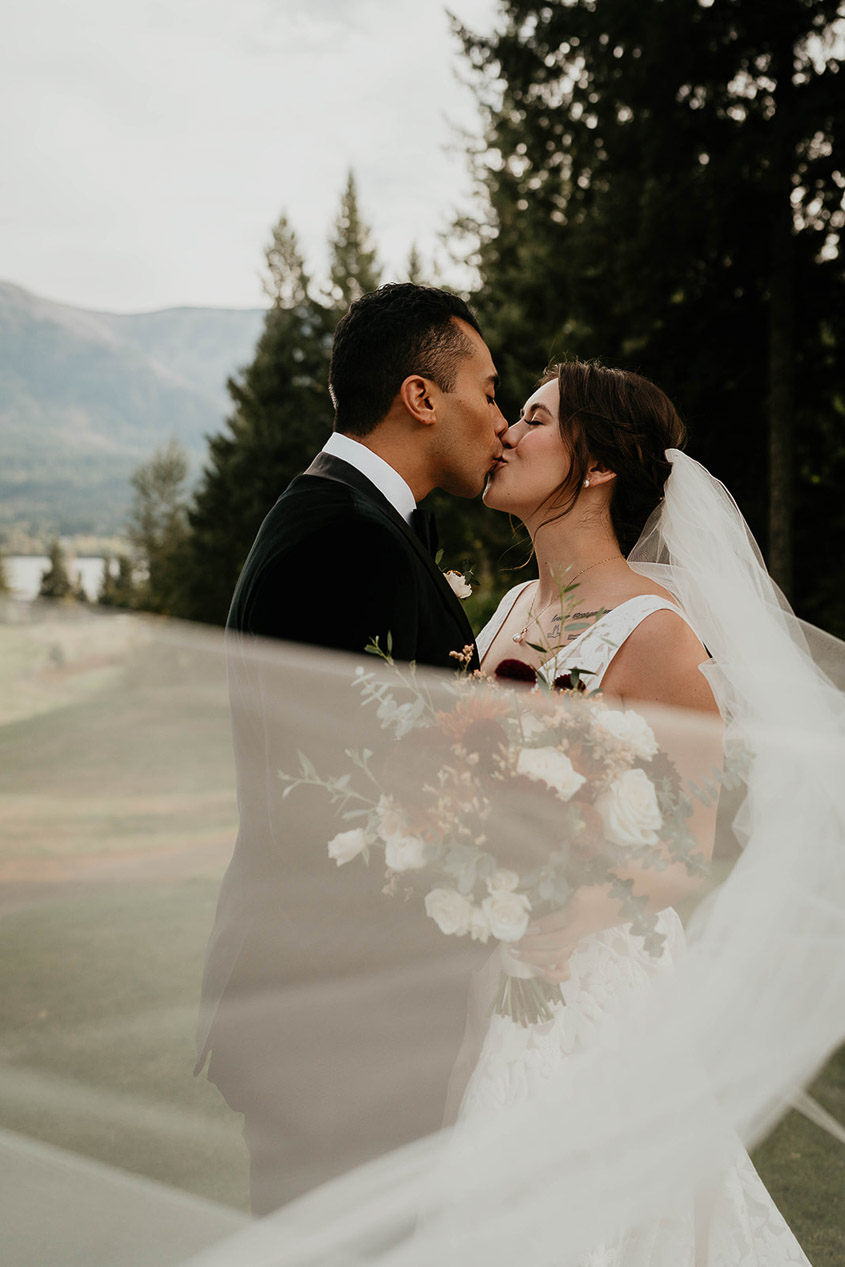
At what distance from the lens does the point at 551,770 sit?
5.43 feet

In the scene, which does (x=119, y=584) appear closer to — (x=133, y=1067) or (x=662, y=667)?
(x=133, y=1067)

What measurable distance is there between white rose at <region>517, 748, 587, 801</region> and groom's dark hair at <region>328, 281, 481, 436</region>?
103 cm

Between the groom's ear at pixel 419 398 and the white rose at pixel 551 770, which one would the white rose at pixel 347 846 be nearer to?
the white rose at pixel 551 770

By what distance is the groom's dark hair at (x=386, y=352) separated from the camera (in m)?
2.30

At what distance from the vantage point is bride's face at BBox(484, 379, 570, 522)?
Answer: 282cm

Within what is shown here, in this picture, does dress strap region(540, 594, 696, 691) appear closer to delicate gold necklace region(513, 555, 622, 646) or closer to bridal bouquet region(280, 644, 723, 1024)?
delicate gold necklace region(513, 555, 622, 646)

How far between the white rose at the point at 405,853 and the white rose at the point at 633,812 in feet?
1.18

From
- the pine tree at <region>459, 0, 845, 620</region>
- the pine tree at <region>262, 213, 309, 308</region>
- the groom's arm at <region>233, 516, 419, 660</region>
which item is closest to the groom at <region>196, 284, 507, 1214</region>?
the groom's arm at <region>233, 516, 419, 660</region>

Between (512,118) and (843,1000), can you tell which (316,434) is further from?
(843,1000)

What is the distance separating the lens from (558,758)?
5.48ft

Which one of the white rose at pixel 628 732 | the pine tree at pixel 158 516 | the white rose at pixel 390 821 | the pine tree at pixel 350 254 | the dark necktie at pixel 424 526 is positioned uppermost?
the pine tree at pixel 350 254

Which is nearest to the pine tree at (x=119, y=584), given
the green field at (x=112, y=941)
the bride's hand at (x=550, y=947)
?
the green field at (x=112, y=941)

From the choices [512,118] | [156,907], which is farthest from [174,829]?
[512,118]

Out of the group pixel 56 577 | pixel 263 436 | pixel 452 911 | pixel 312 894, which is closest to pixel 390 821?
pixel 452 911
